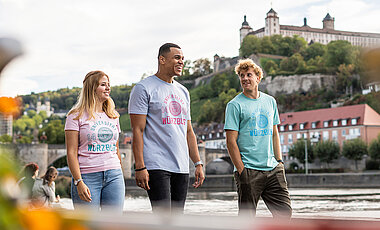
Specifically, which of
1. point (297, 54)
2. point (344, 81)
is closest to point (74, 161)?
point (344, 81)

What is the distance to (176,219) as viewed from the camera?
1.52 ft

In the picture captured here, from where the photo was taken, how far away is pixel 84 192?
3.40 metres

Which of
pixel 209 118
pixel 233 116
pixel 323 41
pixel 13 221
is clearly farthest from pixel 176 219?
pixel 323 41

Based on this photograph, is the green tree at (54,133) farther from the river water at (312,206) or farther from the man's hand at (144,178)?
the man's hand at (144,178)

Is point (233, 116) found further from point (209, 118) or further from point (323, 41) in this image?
point (323, 41)

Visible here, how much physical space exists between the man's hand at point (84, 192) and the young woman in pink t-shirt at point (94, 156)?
0.5 inches

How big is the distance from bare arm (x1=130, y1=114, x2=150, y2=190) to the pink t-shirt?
0.16 metres

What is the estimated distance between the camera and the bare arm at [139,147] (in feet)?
11.3

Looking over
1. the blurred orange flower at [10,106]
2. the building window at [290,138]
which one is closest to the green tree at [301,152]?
the building window at [290,138]

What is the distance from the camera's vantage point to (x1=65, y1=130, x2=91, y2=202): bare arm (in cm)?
342

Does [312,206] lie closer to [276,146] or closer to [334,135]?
[276,146]

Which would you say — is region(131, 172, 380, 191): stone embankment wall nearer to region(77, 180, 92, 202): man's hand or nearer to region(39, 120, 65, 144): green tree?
region(39, 120, 65, 144): green tree

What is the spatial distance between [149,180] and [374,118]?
59747mm

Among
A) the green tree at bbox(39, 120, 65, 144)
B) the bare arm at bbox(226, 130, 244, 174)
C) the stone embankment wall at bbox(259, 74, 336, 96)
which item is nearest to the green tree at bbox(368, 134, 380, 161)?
the green tree at bbox(39, 120, 65, 144)
